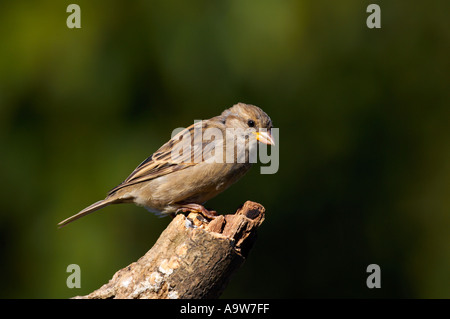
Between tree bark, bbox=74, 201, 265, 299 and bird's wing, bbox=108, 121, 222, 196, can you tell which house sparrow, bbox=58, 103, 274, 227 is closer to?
bird's wing, bbox=108, 121, 222, 196

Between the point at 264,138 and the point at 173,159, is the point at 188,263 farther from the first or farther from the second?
the point at 264,138

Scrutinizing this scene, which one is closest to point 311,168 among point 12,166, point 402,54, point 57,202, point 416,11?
point 402,54

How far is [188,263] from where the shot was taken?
4164mm

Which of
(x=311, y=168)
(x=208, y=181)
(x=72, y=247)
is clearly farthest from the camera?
(x=311, y=168)

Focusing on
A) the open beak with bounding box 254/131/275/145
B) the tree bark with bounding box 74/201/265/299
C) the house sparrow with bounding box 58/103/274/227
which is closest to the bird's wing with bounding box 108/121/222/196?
the house sparrow with bounding box 58/103/274/227

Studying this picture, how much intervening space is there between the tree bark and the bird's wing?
47.3 inches

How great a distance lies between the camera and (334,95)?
7.59 meters

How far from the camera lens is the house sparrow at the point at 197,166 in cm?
546

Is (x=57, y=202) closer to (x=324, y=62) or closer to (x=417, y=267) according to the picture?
(x=324, y=62)

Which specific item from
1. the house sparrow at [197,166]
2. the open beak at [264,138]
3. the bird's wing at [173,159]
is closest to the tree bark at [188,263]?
the house sparrow at [197,166]

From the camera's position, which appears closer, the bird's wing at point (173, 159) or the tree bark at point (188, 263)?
the tree bark at point (188, 263)

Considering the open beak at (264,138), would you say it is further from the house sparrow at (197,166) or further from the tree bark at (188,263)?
the tree bark at (188,263)

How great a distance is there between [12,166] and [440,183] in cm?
504

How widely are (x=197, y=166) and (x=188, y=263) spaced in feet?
4.80
